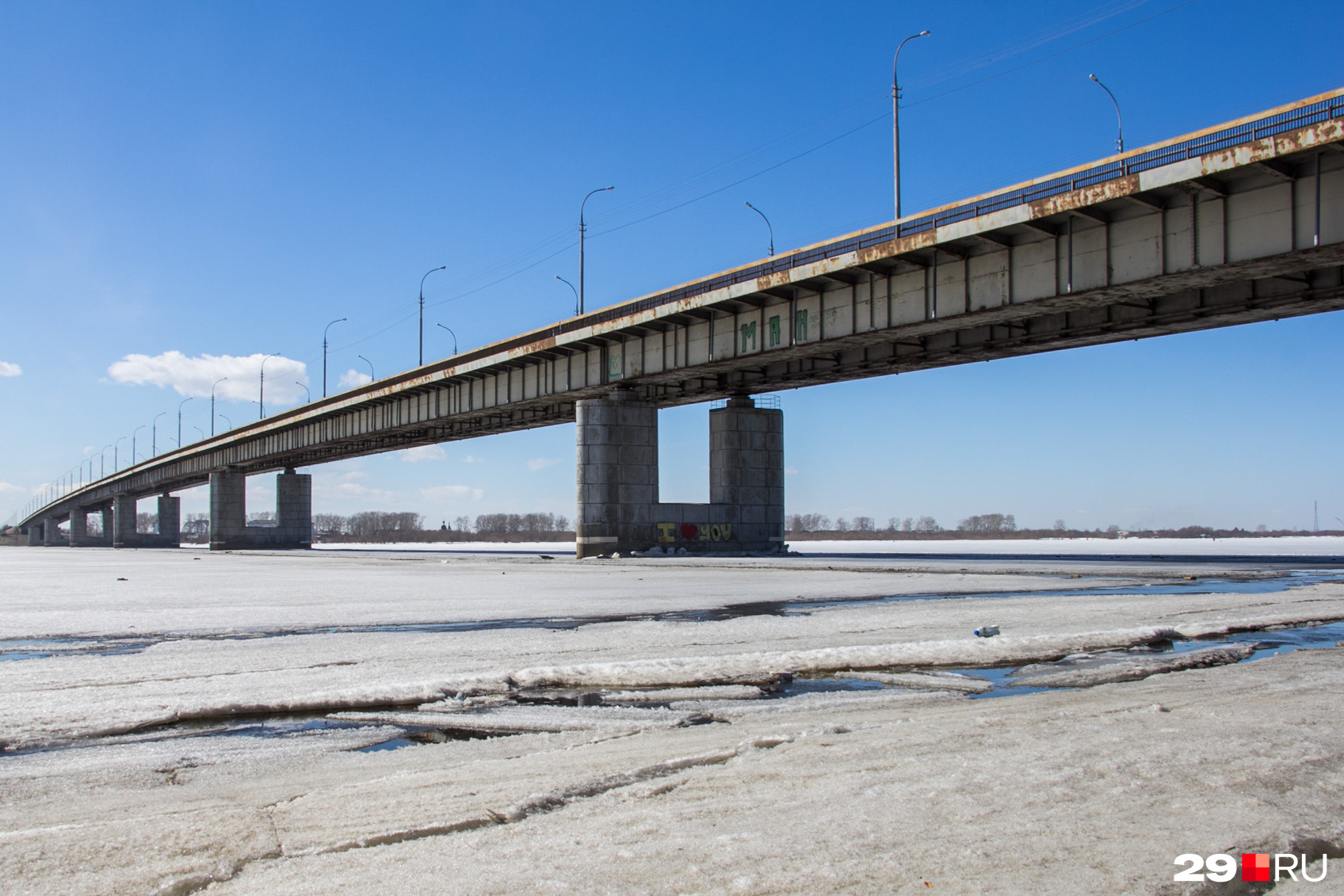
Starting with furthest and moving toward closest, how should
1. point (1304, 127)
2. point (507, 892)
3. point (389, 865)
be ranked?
point (1304, 127), point (389, 865), point (507, 892)

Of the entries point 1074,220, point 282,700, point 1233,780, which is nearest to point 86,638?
point 282,700

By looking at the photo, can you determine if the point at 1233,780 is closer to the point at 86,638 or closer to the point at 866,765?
the point at 866,765

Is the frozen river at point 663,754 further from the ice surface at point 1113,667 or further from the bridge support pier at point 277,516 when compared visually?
the bridge support pier at point 277,516

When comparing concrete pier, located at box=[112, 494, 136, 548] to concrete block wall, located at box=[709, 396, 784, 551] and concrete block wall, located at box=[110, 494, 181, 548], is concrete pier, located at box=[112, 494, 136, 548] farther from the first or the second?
concrete block wall, located at box=[709, 396, 784, 551]

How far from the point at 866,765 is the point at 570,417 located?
51141 mm

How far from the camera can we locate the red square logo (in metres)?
3.35

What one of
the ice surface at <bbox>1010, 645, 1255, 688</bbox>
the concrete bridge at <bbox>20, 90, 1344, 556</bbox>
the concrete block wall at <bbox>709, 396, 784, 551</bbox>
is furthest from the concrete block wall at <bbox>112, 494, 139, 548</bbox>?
the ice surface at <bbox>1010, 645, 1255, 688</bbox>

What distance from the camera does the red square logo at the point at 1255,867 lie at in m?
3.35

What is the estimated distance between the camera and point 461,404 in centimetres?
5338

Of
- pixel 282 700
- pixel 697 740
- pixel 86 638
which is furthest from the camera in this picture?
pixel 86 638

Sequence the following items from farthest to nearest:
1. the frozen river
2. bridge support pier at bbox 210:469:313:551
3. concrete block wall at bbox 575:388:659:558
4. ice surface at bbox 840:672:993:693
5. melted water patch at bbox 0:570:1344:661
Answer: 1. bridge support pier at bbox 210:469:313:551
2. concrete block wall at bbox 575:388:659:558
3. melted water patch at bbox 0:570:1344:661
4. ice surface at bbox 840:672:993:693
5. the frozen river

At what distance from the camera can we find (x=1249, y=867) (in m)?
3.41

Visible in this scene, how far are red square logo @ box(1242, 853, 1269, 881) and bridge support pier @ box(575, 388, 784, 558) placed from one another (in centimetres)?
3853

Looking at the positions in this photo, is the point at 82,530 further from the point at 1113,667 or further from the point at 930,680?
the point at 1113,667
